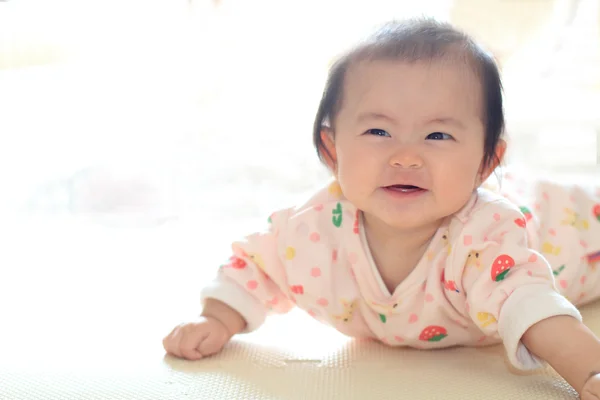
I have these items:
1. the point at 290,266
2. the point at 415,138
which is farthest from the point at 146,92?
the point at 415,138

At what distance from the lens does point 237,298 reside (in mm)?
915

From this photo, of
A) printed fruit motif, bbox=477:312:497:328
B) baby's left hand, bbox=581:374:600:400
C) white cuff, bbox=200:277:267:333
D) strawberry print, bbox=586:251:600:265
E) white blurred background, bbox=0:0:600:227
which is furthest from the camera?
white blurred background, bbox=0:0:600:227

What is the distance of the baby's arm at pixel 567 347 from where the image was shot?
68 centimetres

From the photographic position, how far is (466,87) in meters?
0.83

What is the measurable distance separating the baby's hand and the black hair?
0.97 ft

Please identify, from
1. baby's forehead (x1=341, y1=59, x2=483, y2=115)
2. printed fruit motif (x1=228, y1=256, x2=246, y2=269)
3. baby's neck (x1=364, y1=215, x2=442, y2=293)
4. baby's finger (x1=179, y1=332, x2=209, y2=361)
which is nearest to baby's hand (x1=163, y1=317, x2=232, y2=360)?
baby's finger (x1=179, y1=332, x2=209, y2=361)

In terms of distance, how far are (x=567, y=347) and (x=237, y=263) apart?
415 mm

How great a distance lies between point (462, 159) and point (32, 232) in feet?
2.55

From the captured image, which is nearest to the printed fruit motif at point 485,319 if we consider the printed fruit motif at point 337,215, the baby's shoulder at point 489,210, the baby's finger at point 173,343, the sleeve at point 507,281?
the sleeve at point 507,281

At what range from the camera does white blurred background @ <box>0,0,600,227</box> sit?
1.46m

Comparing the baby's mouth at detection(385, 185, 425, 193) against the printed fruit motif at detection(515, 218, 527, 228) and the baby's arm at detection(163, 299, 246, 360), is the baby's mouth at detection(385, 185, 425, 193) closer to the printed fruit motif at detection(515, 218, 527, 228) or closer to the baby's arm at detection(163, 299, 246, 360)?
the printed fruit motif at detection(515, 218, 527, 228)

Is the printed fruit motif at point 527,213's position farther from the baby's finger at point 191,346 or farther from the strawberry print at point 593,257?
the baby's finger at point 191,346

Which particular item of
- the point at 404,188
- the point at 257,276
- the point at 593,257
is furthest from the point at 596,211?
the point at 257,276

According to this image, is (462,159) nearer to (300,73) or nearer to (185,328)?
(185,328)
